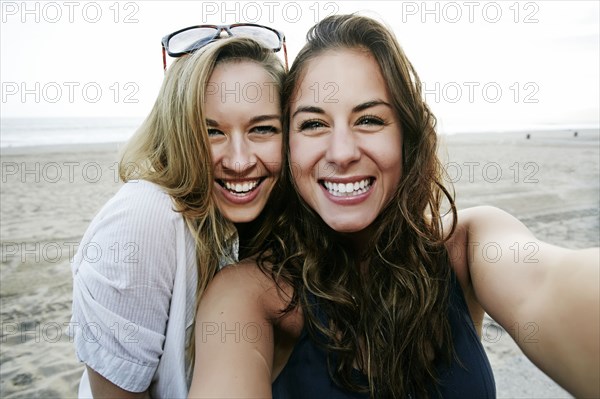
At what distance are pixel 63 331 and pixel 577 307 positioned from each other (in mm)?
4830

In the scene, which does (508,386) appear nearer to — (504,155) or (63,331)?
(63,331)

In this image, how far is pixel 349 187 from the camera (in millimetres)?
2219

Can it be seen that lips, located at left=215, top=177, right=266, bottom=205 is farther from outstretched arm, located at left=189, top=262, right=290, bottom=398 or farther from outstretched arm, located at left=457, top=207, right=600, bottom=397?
outstretched arm, located at left=457, top=207, right=600, bottom=397

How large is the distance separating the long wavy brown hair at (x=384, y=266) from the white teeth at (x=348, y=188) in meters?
0.21

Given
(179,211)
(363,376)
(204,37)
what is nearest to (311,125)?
(179,211)

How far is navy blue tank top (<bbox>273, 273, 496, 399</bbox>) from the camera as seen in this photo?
193 cm

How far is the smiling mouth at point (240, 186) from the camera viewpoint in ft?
8.54

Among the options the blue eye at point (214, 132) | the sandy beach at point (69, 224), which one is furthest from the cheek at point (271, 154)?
the sandy beach at point (69, 224)

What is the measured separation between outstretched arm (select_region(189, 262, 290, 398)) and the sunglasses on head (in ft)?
4.51

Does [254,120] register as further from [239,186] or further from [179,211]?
[179,211]

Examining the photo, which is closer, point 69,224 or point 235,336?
point 235,336

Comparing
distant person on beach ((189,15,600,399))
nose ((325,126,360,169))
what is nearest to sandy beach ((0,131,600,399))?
distant person on beach ((189,15,600,399))

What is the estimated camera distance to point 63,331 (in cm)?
480

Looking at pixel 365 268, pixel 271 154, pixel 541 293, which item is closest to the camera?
pixel 541 293
